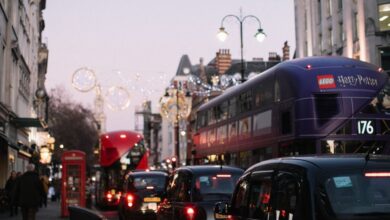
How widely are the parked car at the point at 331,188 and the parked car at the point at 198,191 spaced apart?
4434mm

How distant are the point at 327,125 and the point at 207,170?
764 centimetres

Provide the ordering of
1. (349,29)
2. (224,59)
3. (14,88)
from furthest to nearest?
1. (224,59)
2. (349,29)
3. (14,88)

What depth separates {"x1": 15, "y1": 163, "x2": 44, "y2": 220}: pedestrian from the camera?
53.6 ft

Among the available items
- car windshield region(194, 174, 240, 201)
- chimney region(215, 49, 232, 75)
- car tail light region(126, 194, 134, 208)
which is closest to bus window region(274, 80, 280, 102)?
car tail light region(126, 194, 134, 208)

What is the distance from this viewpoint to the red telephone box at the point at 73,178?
28.3m

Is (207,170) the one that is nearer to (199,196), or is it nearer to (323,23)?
(199,196)

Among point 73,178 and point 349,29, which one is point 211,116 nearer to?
point 73,178

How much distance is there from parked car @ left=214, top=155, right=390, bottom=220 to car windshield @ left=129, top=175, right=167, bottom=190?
14784 mm

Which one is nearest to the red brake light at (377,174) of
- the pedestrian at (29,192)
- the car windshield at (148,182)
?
the pedestrian at (29,192)

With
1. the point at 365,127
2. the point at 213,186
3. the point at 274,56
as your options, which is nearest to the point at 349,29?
the point at 365,127

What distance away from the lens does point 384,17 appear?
→ 4216 centimetres

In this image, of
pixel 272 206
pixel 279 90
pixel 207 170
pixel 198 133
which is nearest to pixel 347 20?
pixel 198 133

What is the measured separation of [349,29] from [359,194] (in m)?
40.1

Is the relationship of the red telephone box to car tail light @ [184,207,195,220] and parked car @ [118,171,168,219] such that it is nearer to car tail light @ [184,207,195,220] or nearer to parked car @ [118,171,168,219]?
parked car @ [118,171,168,219]
